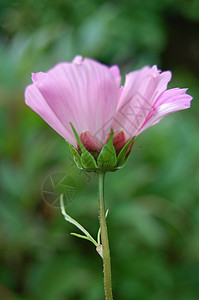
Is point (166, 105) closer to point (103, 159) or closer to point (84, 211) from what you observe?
point (103, 159)

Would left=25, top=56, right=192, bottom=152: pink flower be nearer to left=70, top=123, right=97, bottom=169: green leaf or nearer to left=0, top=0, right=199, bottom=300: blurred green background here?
left=70, top=123, right=97, bottom=169: green leaf

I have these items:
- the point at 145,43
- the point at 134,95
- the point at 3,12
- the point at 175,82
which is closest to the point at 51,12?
the point at 3,12

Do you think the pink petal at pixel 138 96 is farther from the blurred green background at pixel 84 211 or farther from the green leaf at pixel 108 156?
the blurred green background at pixel 84 211

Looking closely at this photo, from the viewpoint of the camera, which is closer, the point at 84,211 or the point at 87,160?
the point at 87,160

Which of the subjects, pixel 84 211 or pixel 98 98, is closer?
pixel 98 98

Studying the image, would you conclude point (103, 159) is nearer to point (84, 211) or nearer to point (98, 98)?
point (98, 98)

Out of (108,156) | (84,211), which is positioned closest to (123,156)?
(108,156)

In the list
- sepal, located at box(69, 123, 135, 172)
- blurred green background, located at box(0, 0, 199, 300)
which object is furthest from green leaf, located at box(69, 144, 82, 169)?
blurred green background, located at box(0, 0, 199, 300)

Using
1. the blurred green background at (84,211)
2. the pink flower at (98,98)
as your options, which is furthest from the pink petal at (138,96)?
the blurred green background at (84,211)
